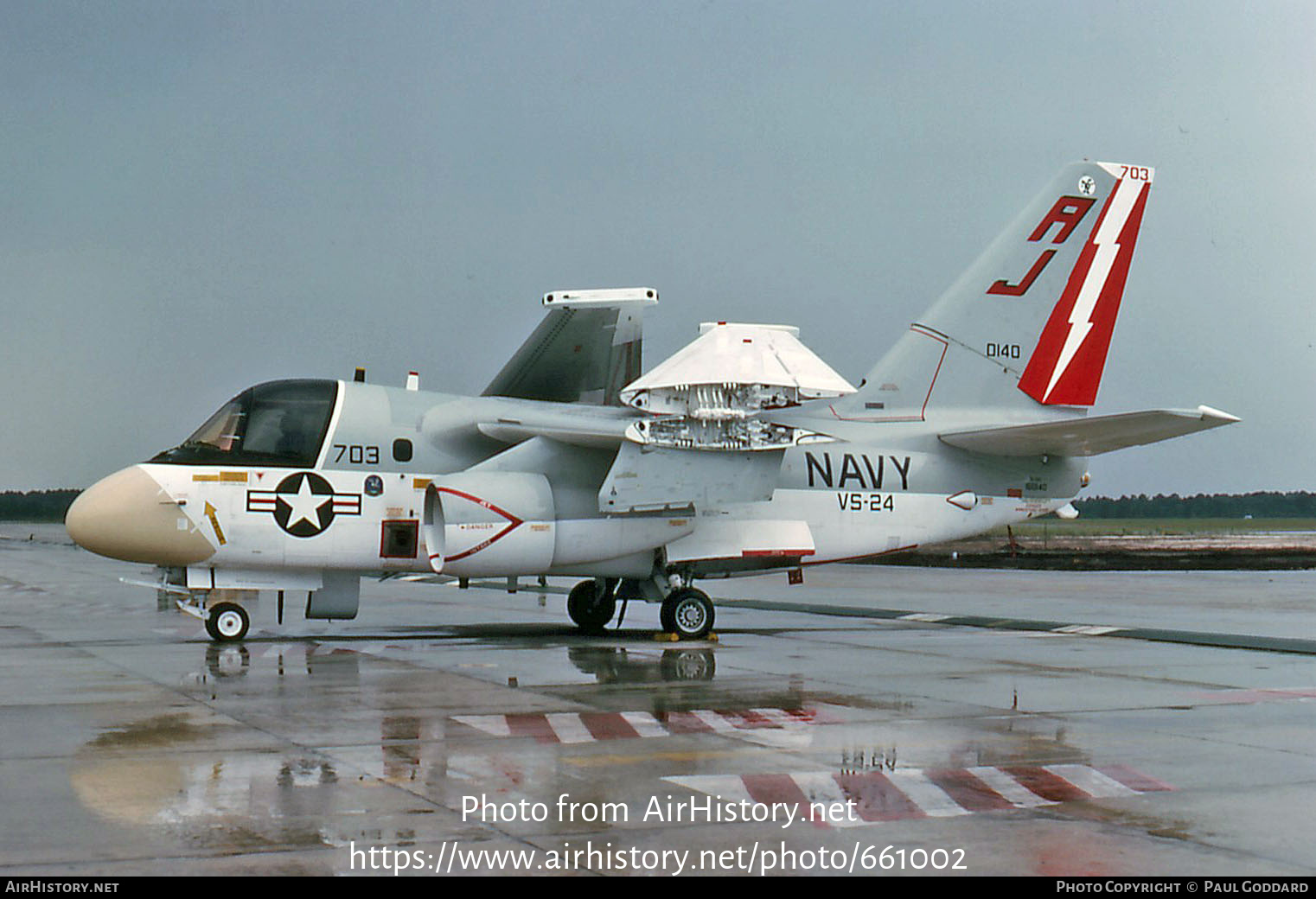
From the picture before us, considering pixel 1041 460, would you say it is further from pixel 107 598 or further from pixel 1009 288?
pixel 107 598

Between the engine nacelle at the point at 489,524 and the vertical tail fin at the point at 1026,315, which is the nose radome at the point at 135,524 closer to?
the engine nacelle at the point at 489,524

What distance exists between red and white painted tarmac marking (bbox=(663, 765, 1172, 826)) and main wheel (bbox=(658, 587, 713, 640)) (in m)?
9.23

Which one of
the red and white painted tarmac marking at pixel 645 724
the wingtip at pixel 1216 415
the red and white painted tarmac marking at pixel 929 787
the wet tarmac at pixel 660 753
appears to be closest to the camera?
the wet tarmac at pixel 660 753

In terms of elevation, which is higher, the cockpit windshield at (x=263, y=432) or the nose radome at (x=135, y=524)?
the cockpit windshield at (x=263, y=432)

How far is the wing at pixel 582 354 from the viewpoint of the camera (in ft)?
61.5

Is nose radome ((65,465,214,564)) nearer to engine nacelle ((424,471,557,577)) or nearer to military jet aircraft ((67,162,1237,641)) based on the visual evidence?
military jet aircraft ((67,162,1237,641))

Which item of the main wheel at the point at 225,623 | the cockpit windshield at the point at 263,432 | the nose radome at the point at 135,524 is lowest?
the main wheel at the point at 225,623

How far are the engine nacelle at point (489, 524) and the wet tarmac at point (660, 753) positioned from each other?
1028 mm

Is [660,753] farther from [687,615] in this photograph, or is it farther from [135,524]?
[135,524]

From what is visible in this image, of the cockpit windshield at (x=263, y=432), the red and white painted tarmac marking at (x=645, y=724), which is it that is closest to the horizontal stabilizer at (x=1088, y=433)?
the red and white painted tarmac marking at (x=645, y=724)

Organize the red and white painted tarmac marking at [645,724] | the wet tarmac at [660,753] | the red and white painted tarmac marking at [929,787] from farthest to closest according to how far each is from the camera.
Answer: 1. the red and white painted tarmac marking at [645,724]
2. the red and white painted tarmac marking at [929,787]
3. the wet tarmac at [660,753]

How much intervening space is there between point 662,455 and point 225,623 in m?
5.66

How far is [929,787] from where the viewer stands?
7.36 meters

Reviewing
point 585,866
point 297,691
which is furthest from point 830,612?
point 585,866
